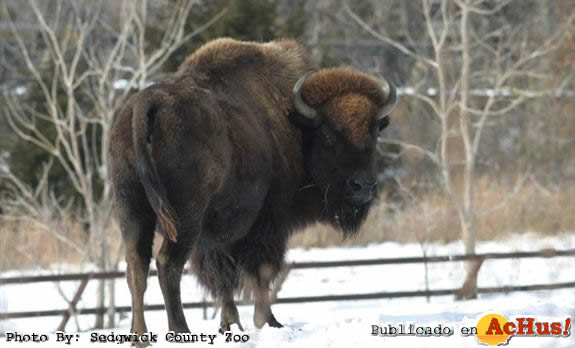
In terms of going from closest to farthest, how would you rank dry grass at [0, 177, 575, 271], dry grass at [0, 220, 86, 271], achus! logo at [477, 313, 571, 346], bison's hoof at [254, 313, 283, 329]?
achus! logo at [477, 313, 571, 346] → bison's hoof at [254, 313, 283, 329] → dry grass at [0, 220, 86, 271] → dry grass at [0, 177, 575, 271]

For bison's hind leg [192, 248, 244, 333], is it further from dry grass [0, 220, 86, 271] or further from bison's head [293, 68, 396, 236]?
dry grass [0, 220, 86, 271]

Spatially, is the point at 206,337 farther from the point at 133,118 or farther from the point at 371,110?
the point at 371,110

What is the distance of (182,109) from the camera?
7.18 meters

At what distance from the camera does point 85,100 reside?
72.0 ft

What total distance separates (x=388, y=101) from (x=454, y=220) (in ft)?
45.7

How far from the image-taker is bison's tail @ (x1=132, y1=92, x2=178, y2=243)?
6770 mm

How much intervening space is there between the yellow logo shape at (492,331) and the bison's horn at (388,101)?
2519 millimetres

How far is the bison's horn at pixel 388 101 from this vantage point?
29.8ft

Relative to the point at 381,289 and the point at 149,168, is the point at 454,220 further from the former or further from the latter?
the point at 149,168

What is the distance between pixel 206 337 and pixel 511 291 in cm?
986

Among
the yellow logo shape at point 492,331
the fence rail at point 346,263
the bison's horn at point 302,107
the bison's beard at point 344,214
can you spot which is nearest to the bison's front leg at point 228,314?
the bison's beard at point 344,214

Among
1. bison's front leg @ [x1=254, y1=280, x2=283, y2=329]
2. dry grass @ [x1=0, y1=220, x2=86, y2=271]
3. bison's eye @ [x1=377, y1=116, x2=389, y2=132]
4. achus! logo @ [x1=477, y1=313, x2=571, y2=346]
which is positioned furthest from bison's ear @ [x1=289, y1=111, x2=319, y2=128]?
dry grass @ [x1=0, y1=220, x2=86, y2=271]

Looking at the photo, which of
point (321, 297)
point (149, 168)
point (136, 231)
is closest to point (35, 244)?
point (321, 297)

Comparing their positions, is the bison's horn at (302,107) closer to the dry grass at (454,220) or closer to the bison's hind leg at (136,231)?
the bison's hind leg at (136,231)
